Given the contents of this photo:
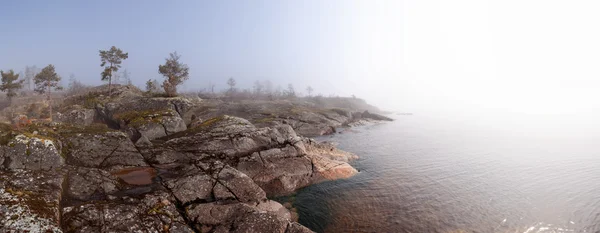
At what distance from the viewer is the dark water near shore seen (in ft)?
72.5

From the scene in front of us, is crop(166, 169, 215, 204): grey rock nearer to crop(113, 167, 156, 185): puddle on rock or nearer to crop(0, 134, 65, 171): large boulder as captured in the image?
crop(113, 167, 156, 185): puddle on rock

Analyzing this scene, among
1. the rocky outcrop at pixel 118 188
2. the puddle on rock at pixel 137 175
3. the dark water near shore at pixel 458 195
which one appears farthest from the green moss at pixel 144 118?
the dark water near shore at pixel 458 195

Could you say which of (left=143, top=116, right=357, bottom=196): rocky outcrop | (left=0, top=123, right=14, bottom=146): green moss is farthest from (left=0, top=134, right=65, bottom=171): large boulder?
(left=143, top=116, right=357, bottom=196): rocky outcrop

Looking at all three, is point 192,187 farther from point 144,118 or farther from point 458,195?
point 458,195

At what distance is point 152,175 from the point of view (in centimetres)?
2106

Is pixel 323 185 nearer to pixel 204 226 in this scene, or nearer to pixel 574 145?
pixel 204 226

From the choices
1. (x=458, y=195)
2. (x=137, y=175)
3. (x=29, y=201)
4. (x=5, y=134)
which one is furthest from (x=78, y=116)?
(x=458, y=195)

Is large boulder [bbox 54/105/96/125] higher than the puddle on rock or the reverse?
higher

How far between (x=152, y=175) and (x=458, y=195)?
31.5m

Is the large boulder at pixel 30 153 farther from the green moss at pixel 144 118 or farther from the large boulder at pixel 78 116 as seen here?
the large boulder at pixel 78 116

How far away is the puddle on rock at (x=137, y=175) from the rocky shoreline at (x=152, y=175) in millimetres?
71

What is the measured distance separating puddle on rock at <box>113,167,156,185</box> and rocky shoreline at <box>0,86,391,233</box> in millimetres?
71

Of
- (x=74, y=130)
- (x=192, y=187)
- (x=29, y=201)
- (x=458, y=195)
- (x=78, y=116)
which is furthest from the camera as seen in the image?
(x=78, y=116)

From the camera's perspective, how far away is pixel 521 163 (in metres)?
44.3
